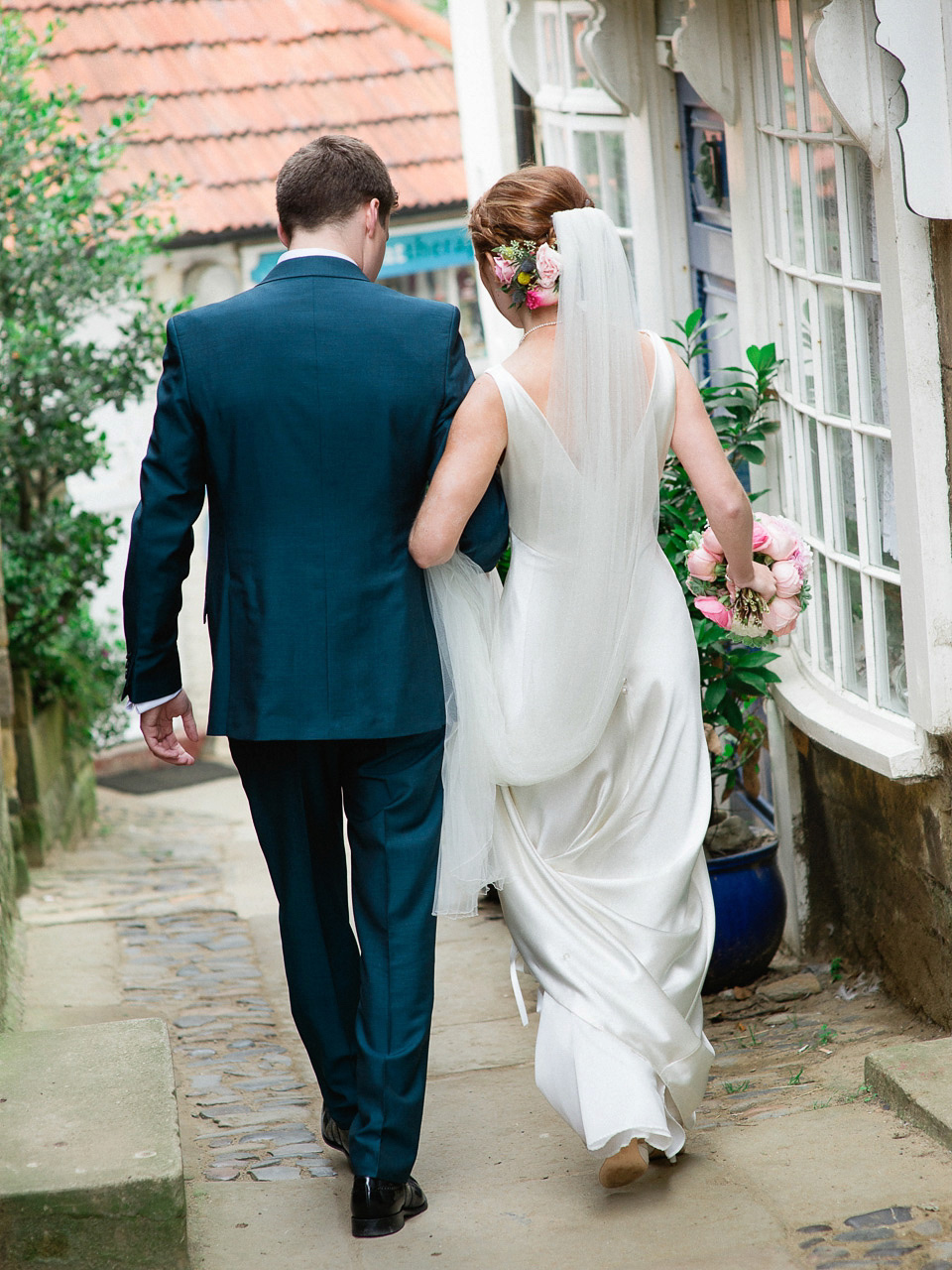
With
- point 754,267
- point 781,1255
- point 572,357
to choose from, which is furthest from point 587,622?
point 754,267

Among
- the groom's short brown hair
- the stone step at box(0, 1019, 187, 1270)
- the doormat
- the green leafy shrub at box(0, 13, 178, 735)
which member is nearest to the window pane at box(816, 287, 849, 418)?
the groom's short brown hair

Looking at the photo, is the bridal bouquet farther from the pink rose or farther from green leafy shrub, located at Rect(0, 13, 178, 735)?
green leafy shrub, located at Rect(0, 13, 178, 735)

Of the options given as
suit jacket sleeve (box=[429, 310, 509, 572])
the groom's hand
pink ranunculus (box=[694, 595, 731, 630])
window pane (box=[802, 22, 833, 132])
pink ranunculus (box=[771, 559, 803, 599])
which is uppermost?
window pane (box=[802, 22, 833, 132])

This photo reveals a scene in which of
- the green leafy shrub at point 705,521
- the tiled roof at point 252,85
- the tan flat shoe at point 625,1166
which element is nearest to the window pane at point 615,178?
the green leafy shrub at point 705,521

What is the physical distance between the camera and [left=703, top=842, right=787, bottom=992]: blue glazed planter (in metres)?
4.19

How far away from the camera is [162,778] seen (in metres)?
12.0

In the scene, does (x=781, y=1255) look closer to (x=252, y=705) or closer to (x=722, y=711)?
(x=252, y=705)

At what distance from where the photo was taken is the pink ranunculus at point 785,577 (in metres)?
3.17

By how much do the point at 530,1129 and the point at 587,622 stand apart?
3.92ft

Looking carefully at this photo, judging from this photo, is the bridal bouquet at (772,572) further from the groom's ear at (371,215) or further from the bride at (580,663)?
the groom's ear at (371,215)

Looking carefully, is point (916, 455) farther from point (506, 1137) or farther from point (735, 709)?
point (506, 1137)

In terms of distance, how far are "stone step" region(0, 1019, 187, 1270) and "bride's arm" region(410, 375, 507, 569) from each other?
1115 mm

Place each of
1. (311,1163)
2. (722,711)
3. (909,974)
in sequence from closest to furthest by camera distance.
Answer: (311,1163)
(909,974)
(722,711)

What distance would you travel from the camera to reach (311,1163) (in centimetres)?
324
